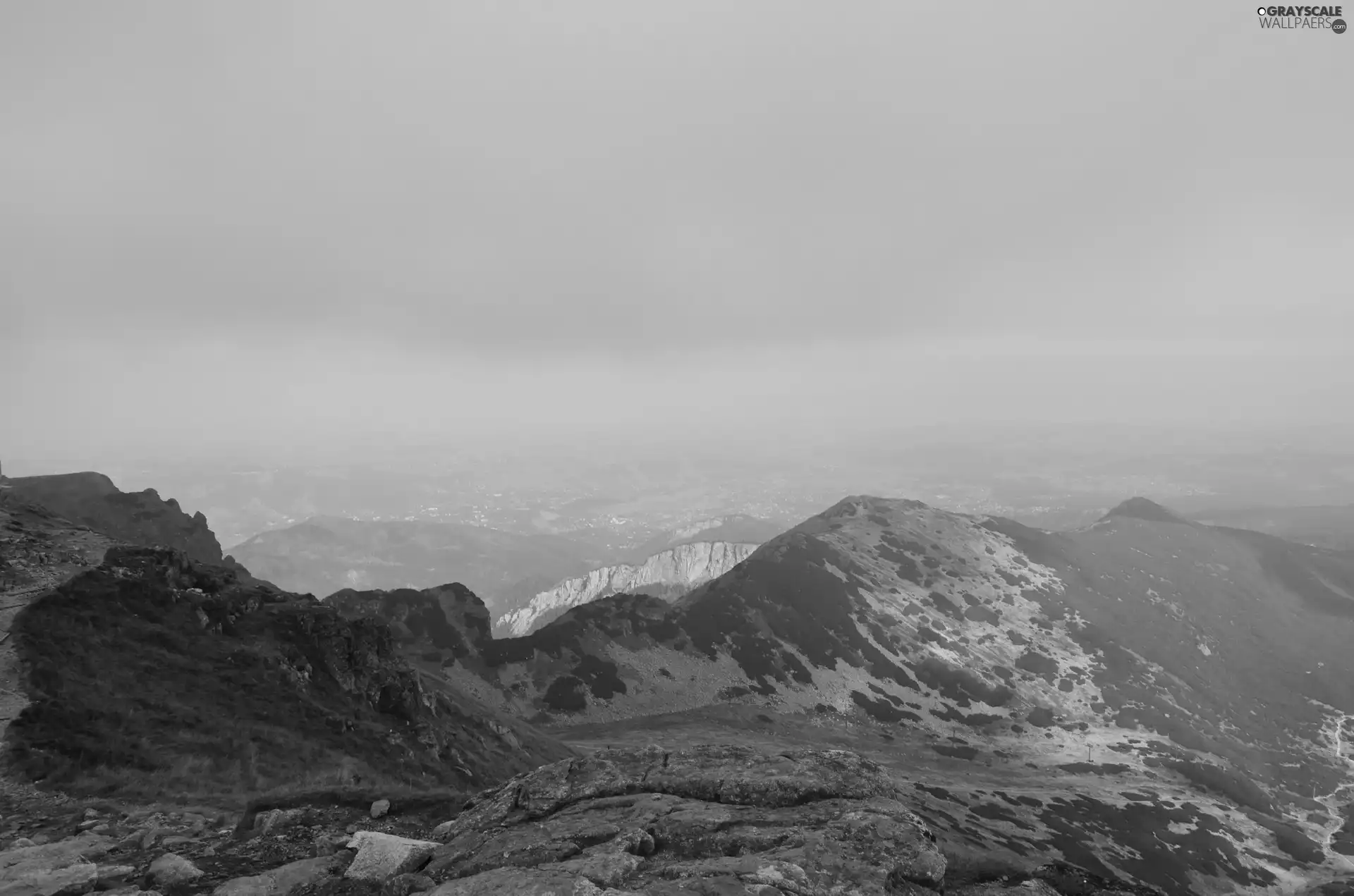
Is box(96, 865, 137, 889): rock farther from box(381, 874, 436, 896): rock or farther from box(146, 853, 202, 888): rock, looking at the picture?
box(381, 874, 436, 896): rock

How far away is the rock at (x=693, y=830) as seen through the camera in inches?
449

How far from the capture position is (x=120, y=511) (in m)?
73.3

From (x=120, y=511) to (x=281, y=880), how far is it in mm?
89397

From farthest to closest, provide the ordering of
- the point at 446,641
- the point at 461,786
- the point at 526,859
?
the point at 446,641 → the point at 461,786 → the point at 526,859

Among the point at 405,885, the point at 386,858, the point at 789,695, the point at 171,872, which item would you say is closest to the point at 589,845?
the point at 405,885

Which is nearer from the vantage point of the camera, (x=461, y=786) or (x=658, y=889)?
(x=658, y=889)

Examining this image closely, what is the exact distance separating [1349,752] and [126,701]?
19242 centimetres

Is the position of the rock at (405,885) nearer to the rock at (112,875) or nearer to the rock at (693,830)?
the rock at (693,830)

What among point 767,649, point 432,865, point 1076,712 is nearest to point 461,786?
point 432,865

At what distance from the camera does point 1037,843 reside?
2477 inches

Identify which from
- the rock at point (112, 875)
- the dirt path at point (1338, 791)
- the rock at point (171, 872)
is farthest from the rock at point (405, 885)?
the dirt path at point (1338, 791)

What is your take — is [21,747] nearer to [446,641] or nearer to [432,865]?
[432,865]

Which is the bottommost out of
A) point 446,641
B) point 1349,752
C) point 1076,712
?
point 1349,752

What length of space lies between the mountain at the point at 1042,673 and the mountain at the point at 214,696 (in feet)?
150
